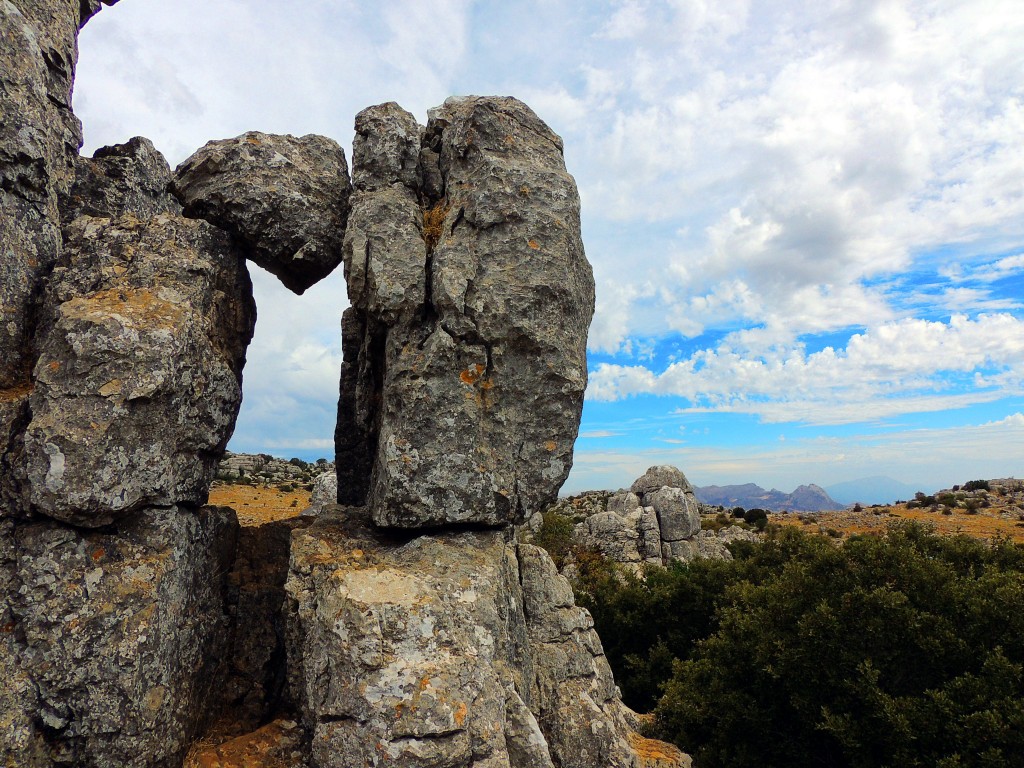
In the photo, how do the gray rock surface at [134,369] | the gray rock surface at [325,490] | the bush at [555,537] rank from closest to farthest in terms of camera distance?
the gray rock surface at [134,369]
the gray rock surface at [325,490]
the bush at [555,537]

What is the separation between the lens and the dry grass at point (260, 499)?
88.1ft

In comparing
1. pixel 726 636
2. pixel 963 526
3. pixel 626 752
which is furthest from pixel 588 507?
pixel 626 752

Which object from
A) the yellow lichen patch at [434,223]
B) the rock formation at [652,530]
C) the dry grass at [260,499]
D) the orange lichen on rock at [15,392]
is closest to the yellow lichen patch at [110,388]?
the orange lichen on rock at [15,392]

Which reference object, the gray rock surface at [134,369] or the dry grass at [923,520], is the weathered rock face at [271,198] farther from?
the dry grass at [923,520]

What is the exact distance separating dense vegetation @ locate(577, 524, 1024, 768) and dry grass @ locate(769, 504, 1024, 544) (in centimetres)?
2514

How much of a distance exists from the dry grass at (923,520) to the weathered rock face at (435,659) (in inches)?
1294

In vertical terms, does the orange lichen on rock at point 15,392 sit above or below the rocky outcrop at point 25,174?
below

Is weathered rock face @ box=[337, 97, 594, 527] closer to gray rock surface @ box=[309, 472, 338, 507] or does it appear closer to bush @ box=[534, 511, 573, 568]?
gray rock surface @ box=[309, 472, 338, 507]

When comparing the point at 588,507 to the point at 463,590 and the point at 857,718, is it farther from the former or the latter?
the point at 463,590

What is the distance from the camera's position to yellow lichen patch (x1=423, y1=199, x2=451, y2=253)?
30.0 ft

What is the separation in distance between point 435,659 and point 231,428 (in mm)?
4741

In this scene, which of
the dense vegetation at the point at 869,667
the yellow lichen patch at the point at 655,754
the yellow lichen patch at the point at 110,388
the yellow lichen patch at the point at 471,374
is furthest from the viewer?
the dense vegetation at the point at 869,667

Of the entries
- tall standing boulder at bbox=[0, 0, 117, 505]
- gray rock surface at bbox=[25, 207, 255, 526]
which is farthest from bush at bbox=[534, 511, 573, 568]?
tall standing boulder at bbox=[0, 0, 117, 505]

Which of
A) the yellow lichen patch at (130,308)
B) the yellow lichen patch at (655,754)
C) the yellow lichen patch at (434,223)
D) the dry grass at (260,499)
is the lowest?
the yellow lichen patch at (655,754)
